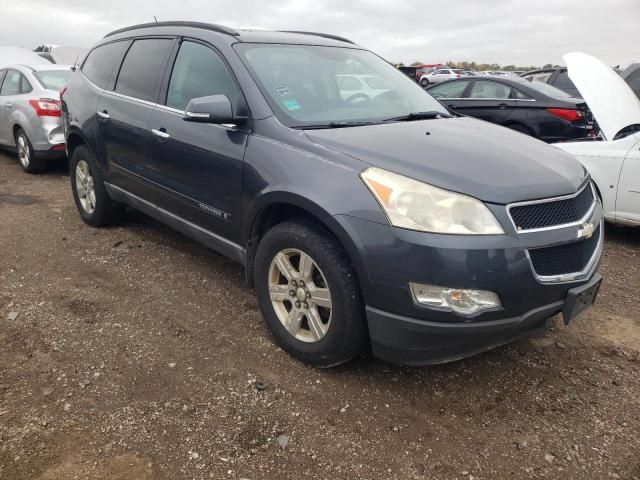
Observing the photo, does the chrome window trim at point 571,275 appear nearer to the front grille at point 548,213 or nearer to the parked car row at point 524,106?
the front grille at point 548,213

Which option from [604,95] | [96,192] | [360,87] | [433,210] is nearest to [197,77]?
[360,87]

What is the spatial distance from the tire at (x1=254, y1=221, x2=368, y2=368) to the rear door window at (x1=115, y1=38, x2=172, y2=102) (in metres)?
1.76

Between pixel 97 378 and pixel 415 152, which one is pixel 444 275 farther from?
pixel 97 378

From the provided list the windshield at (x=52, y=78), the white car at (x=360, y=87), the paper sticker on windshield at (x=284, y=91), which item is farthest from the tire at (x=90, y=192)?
the windshield at (x=52, y=78)

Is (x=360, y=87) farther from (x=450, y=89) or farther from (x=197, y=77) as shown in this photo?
(x=450, y=89)

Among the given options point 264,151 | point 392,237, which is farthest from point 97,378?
point 392,237

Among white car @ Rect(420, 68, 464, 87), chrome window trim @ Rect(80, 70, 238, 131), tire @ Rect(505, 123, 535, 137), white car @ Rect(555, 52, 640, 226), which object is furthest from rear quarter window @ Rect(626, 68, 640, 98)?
white car @ Rect(420, 68, 464, 87)

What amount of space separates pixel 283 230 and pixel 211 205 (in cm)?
75

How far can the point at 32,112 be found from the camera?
7234 mm

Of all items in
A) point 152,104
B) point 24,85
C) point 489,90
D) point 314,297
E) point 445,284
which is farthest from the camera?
point 489,90

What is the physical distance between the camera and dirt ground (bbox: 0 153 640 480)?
222cm

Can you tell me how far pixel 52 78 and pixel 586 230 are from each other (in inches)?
307

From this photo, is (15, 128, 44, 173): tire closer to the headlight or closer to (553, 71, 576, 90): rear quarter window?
the headlight

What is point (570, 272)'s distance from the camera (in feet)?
8.12
